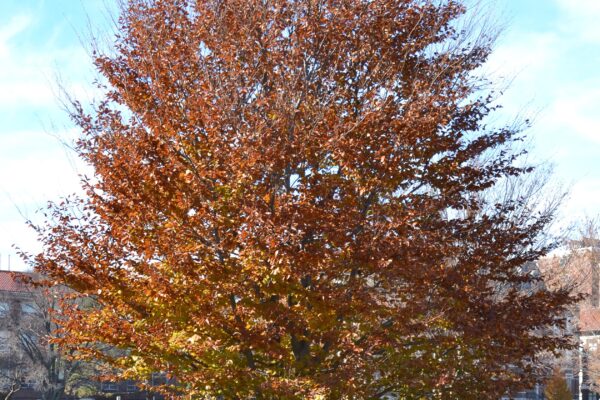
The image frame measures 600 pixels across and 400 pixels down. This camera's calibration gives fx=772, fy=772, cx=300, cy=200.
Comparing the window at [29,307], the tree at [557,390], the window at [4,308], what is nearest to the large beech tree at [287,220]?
the tree at [557,390]

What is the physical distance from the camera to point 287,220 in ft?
32.3

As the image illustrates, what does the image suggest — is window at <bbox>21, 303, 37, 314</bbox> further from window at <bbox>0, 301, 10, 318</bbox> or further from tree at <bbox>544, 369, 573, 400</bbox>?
tree at <bbox>544, 369, 573, 400</bbox>

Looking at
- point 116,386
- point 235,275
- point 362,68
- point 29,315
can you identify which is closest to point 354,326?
→ point 235,275

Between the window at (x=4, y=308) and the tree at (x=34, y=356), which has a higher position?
the window at (x=4, y=308)

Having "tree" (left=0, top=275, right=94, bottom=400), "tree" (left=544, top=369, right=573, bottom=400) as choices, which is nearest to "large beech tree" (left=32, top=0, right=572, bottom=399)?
"tree" (left=544, top=369, right=573, bottom=400)

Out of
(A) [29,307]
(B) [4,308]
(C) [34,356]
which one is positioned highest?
(A) [29,307]

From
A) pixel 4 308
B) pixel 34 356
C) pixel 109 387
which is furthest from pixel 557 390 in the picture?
pixel 109 387

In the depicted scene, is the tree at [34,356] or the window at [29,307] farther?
the window at [29,307]

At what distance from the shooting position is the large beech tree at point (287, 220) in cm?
1017

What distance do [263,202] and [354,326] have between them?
2.25 meters

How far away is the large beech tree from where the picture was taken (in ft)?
33.4

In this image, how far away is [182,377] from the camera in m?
10.4

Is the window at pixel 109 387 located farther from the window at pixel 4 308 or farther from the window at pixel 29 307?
the window at pixel 4 308

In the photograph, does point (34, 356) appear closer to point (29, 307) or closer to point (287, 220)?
point (29, 307)
